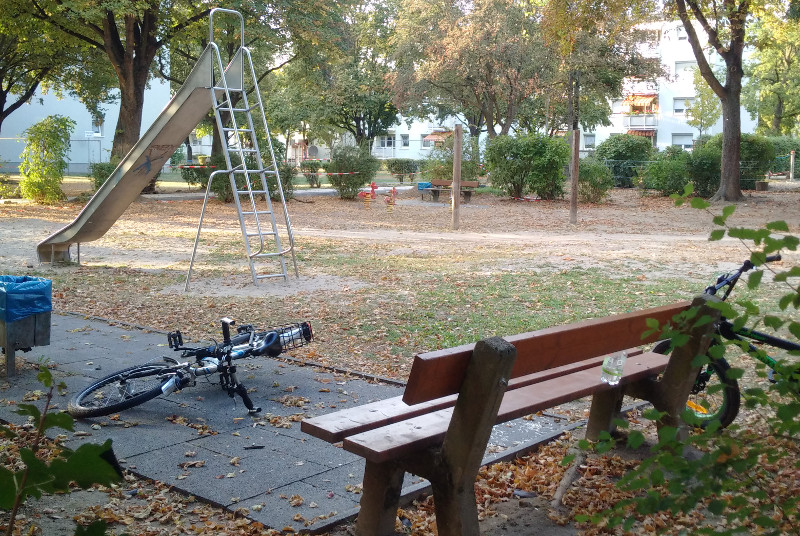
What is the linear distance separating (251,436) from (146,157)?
7.06 m

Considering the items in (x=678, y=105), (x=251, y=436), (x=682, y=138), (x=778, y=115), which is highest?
(x=678, y=105)

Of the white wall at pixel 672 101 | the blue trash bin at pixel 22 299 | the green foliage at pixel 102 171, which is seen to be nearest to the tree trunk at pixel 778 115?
the white wall at pixel 672 101

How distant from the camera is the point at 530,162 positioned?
26094mm

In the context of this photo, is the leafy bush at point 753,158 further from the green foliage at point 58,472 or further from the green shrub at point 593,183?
the green foliage at point 58,472

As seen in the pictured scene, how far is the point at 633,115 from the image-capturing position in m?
69.9

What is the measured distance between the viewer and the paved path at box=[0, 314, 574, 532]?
402 centimetres

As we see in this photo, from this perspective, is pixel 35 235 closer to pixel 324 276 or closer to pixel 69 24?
pixel 324 276

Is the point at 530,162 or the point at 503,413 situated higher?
the point at 530,162

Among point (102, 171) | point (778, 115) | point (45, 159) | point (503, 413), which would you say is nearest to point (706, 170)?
point (102, 171)

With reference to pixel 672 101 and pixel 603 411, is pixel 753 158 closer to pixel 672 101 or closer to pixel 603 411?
pixel 603 411

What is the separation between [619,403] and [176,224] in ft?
53.1

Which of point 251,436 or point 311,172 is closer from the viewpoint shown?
point 251,436

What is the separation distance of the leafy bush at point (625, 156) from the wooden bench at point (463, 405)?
3254 cm

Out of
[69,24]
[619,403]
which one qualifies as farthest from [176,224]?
[619,403]
